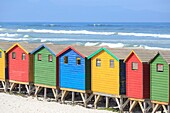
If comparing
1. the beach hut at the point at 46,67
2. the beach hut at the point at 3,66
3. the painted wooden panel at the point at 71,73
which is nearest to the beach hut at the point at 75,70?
the painted wooden panel at the point at 71,73

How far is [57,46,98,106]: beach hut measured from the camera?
3397cm

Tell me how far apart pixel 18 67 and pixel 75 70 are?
5.67 m

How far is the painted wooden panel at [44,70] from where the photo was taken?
36000 millimetres

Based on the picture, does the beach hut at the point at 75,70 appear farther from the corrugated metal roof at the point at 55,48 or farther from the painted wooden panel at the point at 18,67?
the painted wooden panel at the point at 18,67

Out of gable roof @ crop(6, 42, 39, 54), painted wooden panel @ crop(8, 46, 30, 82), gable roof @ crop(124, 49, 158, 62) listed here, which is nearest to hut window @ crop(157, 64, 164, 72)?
gable roof @ crop(124, 49, 158, 62)

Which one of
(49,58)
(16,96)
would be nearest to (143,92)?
(49,58)

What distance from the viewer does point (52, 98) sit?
37.1 meters

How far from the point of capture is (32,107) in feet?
111

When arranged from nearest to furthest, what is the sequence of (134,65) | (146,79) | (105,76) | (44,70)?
(146,79), (134,65), (105,76), (44,70)

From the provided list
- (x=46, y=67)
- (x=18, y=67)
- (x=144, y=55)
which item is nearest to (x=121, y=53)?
(x=144, y=55)

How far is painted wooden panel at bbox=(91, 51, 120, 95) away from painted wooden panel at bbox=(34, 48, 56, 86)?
10.7ft

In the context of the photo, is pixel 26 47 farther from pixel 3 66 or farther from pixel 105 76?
pixel 105 76

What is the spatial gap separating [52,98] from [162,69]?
9589 millimetres

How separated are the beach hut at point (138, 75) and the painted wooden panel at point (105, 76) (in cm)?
83
